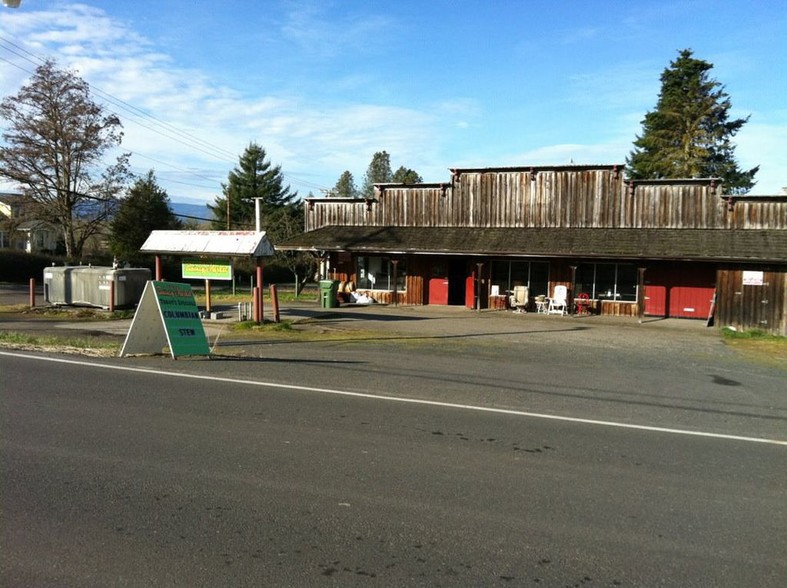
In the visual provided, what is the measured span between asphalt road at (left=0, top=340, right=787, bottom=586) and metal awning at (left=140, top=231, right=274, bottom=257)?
9.30 metres

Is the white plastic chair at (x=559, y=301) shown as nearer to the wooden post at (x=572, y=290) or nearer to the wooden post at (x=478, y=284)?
the wooden post at (x=572, y=290)

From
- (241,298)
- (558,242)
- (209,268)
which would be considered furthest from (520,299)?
(241,298)

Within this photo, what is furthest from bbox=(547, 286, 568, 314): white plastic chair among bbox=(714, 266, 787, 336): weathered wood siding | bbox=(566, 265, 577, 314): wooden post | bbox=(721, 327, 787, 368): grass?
bbox=(721, 327, 787, 368): grass

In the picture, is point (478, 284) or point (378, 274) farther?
point (378, 274)

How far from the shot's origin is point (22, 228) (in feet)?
199

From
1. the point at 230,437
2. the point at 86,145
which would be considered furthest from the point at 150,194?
the point at 230,437

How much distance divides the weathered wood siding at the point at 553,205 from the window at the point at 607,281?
1.77 meters

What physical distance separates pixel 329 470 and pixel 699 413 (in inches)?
208

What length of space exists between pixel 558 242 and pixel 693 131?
30538 mm

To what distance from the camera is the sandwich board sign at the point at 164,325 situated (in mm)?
11484

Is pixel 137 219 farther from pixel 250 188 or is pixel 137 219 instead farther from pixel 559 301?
pixel 559 301

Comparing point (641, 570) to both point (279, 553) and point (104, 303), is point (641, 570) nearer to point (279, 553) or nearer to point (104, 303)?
point (279, 553)

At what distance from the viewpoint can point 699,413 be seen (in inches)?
324

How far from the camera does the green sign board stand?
20234mm
